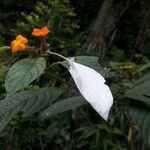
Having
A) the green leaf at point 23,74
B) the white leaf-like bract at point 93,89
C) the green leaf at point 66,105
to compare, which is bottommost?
the green leaf at point 66,105

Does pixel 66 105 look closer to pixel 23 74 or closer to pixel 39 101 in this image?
pixel 39 101

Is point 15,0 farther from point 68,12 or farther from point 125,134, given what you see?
Answer: point 125,134

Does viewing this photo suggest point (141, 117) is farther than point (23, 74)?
Yes

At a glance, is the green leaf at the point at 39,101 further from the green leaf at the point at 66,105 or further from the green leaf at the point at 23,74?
the green leaf at the point at 23,74

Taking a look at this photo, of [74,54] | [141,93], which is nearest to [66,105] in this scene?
[141,93]

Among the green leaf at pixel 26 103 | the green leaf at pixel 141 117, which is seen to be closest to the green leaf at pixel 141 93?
the green leaf at pixel 141 117
